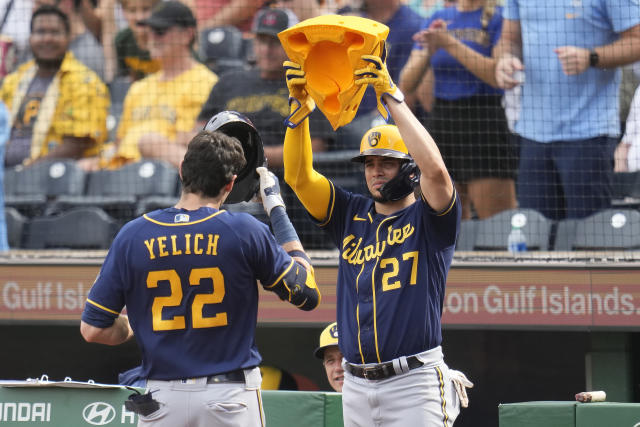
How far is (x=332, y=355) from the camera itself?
14.4 ft

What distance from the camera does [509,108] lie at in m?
5.69

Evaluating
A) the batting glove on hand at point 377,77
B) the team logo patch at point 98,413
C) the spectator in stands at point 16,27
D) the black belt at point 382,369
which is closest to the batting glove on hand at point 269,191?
the batting glove on hand at point 377,77

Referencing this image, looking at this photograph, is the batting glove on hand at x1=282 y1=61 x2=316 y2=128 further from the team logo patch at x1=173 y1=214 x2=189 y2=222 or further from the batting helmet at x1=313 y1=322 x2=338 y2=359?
the batting helmet at x1=313 y1=322 x2=338 y2=359

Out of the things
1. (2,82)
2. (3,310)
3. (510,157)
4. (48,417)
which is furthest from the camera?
(2,82)

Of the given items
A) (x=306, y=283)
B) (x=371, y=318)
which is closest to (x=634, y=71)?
(x=371, y=318)

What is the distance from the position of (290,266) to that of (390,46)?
3747 millimetres

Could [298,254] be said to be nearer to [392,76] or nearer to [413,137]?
[413,137]

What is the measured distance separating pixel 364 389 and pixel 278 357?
9.04ft

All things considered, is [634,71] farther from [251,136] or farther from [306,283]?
[306,283]

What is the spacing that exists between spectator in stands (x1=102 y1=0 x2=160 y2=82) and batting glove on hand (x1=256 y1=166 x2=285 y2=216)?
162 inches

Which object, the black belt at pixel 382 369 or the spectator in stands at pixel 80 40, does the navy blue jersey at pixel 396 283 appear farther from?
the spectator in stands at pixel 80 40

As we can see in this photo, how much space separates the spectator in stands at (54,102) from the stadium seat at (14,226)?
2.12 ft

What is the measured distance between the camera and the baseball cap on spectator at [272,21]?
19.8ft

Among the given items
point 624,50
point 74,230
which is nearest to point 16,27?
point 74,230
